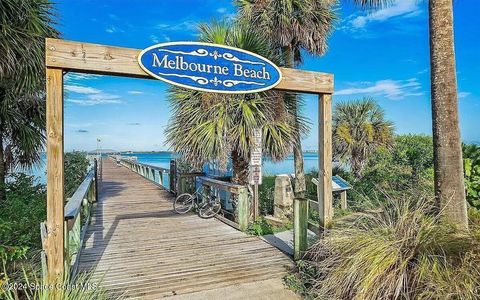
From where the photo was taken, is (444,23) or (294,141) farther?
(294,141)

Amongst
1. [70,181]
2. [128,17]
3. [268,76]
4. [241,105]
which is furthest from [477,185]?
[128,17]

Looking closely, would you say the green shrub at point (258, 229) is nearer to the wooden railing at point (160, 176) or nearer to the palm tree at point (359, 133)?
the wooden railing at point (160, 176)

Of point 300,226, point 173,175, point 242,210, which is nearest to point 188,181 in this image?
point 173,175

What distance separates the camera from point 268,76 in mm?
4062

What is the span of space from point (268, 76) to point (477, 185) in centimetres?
364

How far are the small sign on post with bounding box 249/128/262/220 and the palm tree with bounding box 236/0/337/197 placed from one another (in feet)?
7.87

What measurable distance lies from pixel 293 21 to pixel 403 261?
7997 millimetres

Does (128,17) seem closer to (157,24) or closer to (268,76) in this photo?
(157,24)

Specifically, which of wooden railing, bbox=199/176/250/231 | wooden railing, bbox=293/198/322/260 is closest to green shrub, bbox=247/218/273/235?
wooden railing, bbox=199/176/250/231

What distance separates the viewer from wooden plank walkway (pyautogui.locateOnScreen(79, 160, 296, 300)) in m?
3.64

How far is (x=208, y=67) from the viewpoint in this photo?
3.72 meters

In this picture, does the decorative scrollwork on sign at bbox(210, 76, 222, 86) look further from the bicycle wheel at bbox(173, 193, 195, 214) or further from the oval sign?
the bicycle wheel at bbox(173, 193, 195, 214)

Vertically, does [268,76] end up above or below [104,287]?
above

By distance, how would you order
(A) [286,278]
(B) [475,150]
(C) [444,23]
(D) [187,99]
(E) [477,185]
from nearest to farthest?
1. (C) [444,23]
2. (A) [286,278]
3. (E) [477,185]
4. (B) [475,150]
5. (D) [187,99]
